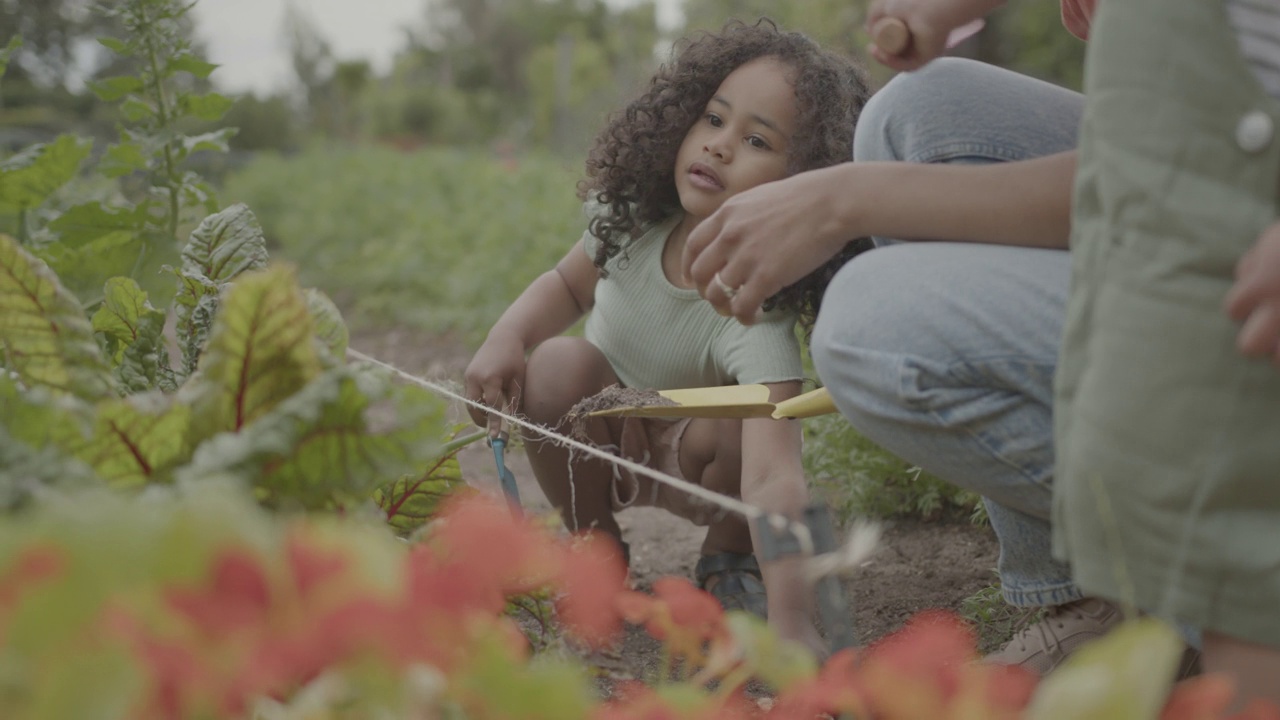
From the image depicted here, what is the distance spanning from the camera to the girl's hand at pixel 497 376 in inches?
78.5

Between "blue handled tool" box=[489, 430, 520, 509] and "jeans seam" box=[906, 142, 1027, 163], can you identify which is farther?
"blue handled tool" box=[489, 430, 520, 509]

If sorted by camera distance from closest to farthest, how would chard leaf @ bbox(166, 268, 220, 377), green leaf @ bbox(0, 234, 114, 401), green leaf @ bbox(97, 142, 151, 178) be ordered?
1. green leaf @ bbox(0, 234, 114, 401)
2. chard leaf @ bbox(166, 268, 220, 377)
3. green leaf @ bbox(97, 142, 151, 178)

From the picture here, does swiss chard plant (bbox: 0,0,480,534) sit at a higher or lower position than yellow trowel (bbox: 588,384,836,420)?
higher

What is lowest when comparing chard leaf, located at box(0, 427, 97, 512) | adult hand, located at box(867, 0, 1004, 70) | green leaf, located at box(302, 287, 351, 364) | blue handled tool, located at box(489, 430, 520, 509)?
blue handled tool, located at box(489, 430, 520, 509)

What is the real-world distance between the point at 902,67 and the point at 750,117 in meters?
0.64

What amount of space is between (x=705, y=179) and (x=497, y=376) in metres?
0.49

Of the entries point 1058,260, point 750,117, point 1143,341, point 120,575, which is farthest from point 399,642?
point 750,117

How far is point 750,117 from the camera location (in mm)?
1937

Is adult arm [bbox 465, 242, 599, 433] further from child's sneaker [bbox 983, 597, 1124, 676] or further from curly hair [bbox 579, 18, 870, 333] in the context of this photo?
child's sneaker [bbox 983, 597, 1124, 676]

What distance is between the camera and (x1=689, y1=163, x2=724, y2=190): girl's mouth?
75.5 inches

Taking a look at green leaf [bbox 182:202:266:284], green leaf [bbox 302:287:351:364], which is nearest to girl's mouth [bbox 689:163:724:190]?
green leaf [bbox 182:202:266:284]

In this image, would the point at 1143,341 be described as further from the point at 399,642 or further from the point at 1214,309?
the point at 399,642

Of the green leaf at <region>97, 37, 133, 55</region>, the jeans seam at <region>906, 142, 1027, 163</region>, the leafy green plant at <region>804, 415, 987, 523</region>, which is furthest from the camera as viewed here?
the leafy green plant at <region>804, 415, 987, 523</region>

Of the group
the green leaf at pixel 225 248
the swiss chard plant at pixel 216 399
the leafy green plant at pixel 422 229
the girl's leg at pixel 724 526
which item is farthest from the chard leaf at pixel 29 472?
the leafy green plant at pixel 422 229
